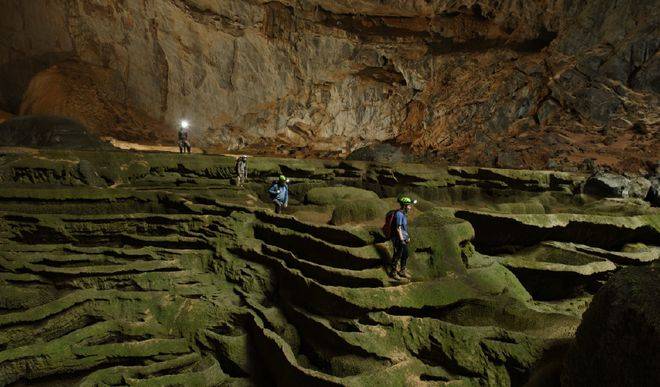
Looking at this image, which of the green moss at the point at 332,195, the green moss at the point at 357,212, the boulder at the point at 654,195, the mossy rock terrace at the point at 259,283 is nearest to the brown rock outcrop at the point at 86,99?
the mossy rock terrace at the point at 259,283

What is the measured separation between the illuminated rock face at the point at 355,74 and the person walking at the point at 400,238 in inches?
642

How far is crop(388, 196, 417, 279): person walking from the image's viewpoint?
7.28 metres

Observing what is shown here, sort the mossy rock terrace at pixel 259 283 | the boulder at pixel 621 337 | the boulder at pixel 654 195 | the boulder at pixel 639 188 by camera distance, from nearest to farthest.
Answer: the boulder at pixel 621 337
the mossy rock terrace at pixel 259 283
the boulder at pixel 654 195
the boulder at pixel 639 188

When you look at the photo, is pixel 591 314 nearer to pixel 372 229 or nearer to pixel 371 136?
pixel 372 229

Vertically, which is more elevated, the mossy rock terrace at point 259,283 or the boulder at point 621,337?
the boulder at point 621,337

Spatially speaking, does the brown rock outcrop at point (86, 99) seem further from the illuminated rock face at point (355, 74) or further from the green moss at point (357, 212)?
the green moss at point (357, 212)

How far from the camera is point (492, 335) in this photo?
251 inches

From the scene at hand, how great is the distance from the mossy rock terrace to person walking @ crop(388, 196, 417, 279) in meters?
0.30

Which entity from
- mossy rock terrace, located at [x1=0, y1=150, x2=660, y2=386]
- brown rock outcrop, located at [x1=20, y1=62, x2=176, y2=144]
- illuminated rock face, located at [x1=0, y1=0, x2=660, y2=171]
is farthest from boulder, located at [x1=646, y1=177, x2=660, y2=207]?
brown rock outcrop, located at [x1=20, y1=62, x2=176, y2=144]

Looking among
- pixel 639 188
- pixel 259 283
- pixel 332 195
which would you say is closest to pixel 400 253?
pixel 259 283

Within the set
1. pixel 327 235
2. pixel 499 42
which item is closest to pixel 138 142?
pixel 327 235

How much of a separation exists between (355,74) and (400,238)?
18.7m

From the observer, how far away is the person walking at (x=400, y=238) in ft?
23.9

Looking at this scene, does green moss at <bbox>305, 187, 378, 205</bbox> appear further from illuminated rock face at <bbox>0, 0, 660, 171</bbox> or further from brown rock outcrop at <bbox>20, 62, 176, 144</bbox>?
brown rock outcrop at <bbox>20, 62, 176, 144</bbox>
